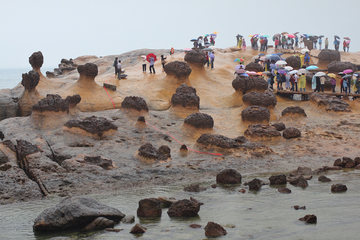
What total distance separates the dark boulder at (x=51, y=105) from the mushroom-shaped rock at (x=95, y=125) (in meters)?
1.20

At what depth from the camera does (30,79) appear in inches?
644

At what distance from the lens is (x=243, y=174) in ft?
39.3

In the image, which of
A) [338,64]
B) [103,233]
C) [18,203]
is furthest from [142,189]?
[338,64]

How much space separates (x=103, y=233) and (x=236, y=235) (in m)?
2.20

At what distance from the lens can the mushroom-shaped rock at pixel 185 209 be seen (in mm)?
7805

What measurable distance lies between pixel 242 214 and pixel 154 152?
5425mm

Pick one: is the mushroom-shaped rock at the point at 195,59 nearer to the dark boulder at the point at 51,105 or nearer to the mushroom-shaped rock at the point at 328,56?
the dark boulder at the point at 51,105

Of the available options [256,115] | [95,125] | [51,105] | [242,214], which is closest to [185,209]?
[242,214]

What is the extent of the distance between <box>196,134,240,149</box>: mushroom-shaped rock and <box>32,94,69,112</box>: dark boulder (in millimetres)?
4944

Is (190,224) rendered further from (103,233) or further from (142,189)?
(142,189)

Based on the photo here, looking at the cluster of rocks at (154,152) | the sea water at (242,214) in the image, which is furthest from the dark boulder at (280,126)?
the sea water at (242,214)

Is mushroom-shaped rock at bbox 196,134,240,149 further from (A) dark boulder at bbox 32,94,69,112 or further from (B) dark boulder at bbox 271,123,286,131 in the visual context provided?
(A) dark boulder at bbox 32,94,69,112

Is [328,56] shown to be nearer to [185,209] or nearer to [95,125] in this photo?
[95,125]

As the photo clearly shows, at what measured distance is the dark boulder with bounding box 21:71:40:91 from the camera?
16.2 meters
